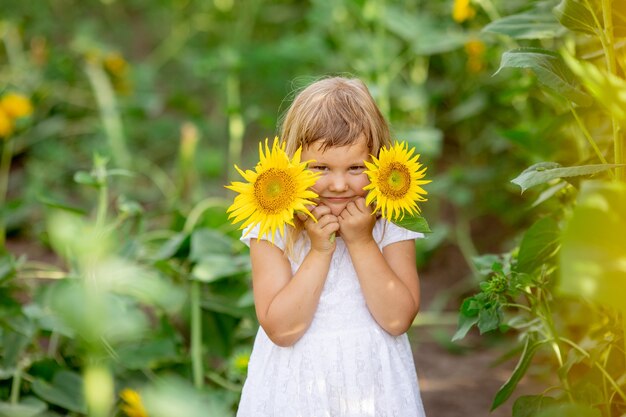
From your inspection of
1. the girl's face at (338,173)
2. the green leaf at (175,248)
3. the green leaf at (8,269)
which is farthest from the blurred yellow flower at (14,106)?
the girl's face at (338,173)

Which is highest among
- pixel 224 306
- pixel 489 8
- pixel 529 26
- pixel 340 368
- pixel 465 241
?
pixel 489 8

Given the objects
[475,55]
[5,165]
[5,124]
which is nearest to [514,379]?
[475,55]

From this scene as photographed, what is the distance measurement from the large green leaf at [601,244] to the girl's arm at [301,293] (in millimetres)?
503

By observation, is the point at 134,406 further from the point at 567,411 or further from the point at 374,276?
the point at 567,411

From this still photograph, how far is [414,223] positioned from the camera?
137cm

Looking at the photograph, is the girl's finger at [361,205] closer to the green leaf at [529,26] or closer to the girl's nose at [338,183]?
the girl's nose at [338,183]

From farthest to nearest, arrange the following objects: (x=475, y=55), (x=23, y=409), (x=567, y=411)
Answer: (x=475, y=55), (x=23, y=409), (x=567, y=411)

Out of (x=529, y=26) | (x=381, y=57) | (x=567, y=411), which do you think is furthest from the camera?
(x=381, y=57)

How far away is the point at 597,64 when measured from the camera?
1.76 meters

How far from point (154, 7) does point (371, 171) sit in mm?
3580

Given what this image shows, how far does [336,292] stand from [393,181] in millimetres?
233

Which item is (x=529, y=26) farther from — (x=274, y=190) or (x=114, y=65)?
(x=114, y=65)

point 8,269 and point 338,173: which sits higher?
point 8,269

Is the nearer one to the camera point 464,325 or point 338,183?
point 338,183
